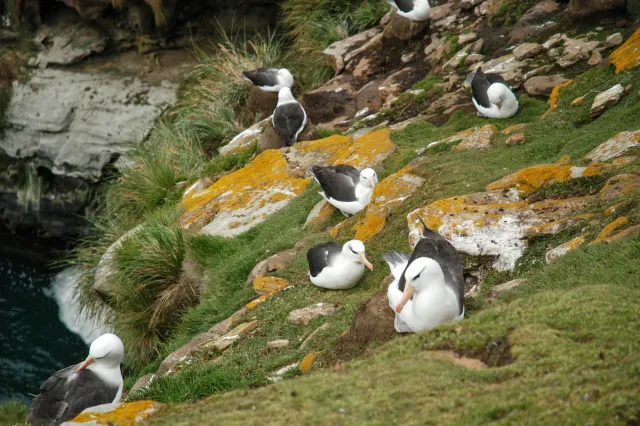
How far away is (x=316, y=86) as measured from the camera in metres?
14.4

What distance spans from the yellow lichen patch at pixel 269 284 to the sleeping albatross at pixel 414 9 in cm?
689

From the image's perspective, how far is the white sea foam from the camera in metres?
14.5

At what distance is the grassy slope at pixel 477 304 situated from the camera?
4.14 meters

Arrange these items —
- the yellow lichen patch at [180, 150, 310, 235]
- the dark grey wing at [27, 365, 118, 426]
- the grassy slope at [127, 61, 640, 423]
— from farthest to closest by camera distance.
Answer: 1. the yellow lichen patch at [180, 150, 310, 235]
2. the dark grey wing at [27, 365, 118, 426]
3. the grassy slope at [127, 61, 640, 423]

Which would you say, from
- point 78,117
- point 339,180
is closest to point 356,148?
point 339,180

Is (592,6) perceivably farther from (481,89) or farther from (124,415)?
(124,415)

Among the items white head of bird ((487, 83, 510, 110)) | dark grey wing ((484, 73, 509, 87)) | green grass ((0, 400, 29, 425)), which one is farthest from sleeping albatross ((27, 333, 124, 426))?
dark grey wing ((484, 73, 509, 87))

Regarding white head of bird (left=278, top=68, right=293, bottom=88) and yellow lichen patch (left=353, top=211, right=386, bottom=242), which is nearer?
yellow lichen patch (left=353, top=211, right=386, bottom=242)

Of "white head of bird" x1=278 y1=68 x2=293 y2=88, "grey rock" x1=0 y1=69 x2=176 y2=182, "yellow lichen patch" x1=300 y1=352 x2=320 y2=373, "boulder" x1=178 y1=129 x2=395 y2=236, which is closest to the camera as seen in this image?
"yellow lichen patch" x1=300 y1=352 x2=320 y2=373

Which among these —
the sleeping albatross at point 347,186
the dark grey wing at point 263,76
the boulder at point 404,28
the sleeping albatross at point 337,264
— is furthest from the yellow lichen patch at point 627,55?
the dark grey wing at point 263,76

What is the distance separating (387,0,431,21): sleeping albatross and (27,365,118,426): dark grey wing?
8.79 meters

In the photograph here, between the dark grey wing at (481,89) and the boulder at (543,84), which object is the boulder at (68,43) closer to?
the dark grey wing at (481,89)

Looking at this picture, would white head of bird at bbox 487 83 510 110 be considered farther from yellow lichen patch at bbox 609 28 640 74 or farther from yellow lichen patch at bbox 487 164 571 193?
yellow lichen patch at bbox 487 164 571 193

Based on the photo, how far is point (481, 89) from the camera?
32.3ft
